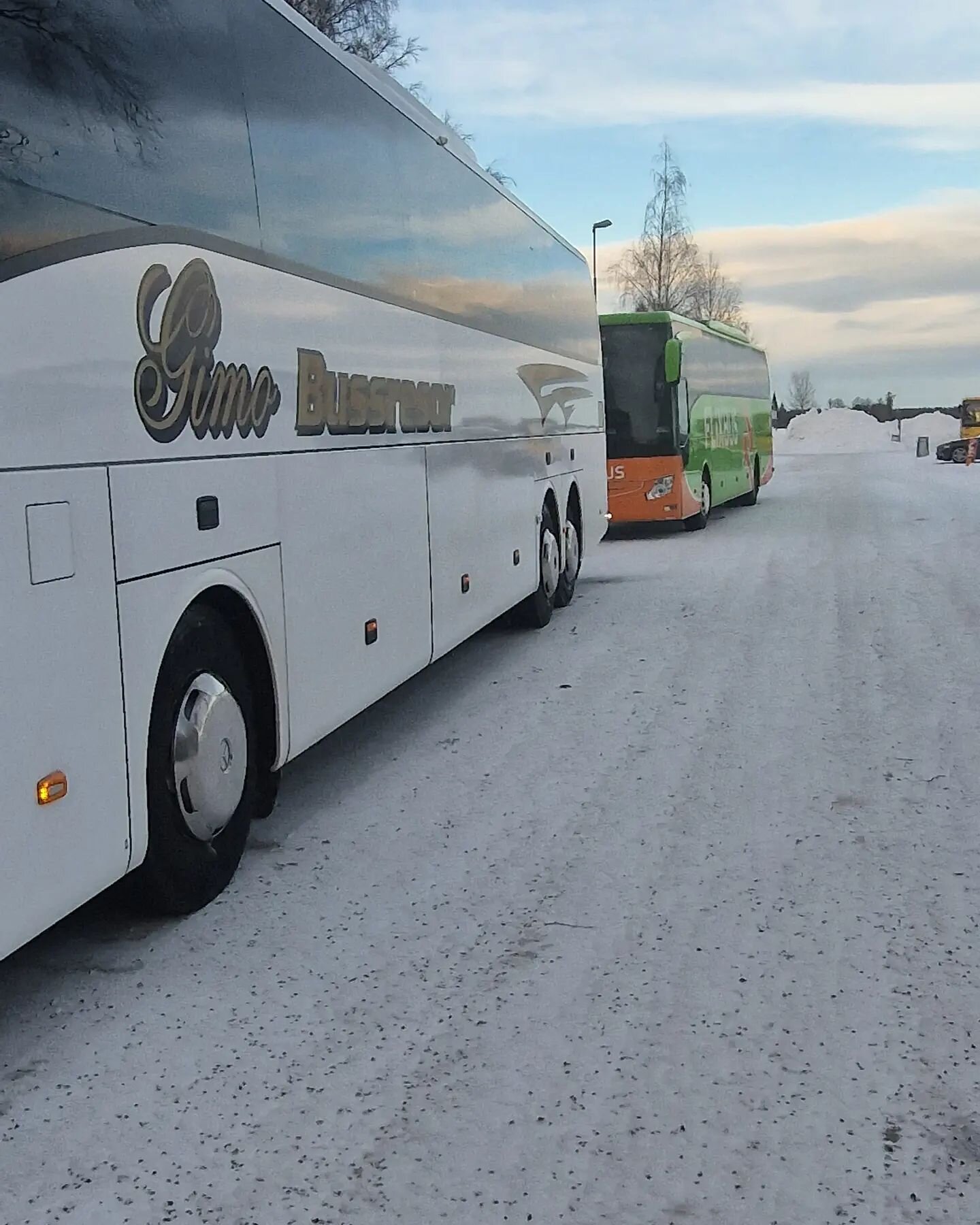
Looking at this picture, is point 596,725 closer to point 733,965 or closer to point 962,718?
point 962,718

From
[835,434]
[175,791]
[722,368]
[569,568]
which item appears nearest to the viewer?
[175,791]

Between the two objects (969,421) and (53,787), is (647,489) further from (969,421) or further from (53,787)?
(969,421)

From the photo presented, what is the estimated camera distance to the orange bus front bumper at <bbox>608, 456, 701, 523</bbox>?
1836 cm

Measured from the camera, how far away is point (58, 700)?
139 inches

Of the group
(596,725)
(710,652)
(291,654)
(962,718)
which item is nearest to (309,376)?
(291,654)

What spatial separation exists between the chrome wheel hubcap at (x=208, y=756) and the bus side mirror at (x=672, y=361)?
46.3 ft

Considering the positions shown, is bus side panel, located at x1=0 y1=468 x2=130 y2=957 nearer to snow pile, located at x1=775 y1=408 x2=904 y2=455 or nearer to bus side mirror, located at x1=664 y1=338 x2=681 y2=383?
bus side mirror, located at x1=664 y1=338 x2=681 y2=383

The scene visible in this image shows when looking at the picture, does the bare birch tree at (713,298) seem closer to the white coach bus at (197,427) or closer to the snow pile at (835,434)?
the snow pile at (835,434)

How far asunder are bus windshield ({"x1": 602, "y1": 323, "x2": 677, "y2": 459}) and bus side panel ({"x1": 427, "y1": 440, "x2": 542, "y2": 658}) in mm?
7757

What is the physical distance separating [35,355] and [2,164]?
1.52ft

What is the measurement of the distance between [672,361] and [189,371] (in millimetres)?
14399

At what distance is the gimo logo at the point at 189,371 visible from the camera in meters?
4.08

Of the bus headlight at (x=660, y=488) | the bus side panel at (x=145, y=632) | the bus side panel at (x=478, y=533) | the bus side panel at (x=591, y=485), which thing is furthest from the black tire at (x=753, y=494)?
the bus side panel at (x=145, y=632)

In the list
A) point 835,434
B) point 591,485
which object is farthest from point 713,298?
point 591,485
